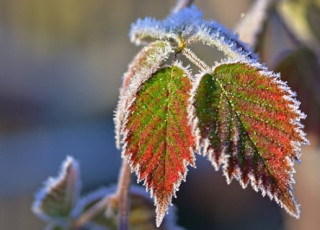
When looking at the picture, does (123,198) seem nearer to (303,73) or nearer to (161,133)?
(161,133)

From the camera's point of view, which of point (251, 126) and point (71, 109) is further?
point (71, 109)

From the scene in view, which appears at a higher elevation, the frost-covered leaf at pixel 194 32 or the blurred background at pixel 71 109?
the blurred background at pixel 71 109

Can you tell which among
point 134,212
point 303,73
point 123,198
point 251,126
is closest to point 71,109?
point 303,73

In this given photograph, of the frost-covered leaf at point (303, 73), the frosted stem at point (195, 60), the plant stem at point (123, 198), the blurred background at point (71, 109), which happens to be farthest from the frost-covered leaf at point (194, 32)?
the blurred background at point (71, 109)

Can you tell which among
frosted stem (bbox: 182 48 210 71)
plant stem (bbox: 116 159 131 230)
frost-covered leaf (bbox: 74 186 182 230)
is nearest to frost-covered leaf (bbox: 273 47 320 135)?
frost-covered leaf (bbox: 74 186 182 230)

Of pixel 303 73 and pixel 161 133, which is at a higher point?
pixel 303 73

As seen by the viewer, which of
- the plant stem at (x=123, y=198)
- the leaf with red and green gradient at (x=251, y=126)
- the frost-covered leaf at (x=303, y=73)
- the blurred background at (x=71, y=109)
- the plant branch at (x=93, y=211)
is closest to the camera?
the leaf with red and green gradient at (x=251, y=126)

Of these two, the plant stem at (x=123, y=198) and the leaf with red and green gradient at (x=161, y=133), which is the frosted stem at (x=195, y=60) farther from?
the plant stem at (x=123, y=198)

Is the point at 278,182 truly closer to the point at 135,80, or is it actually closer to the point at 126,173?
the point at 135,80
